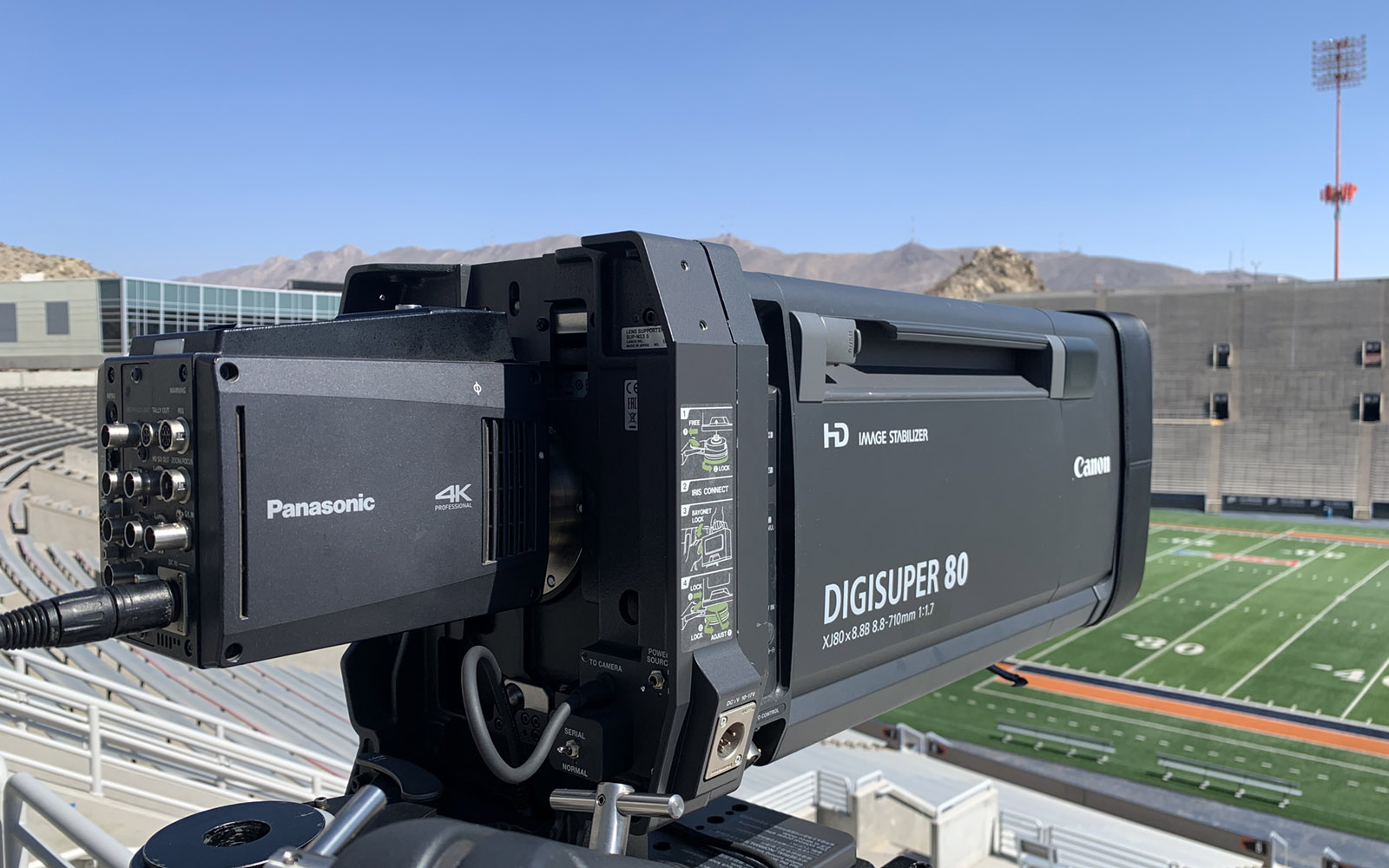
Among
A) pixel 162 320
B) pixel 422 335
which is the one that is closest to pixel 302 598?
pixel 422 335

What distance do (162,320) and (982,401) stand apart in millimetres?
44320

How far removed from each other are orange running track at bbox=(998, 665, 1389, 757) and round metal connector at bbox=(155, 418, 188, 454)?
1858 cm

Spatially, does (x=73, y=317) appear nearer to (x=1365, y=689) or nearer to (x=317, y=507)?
(x=1365, y=689)

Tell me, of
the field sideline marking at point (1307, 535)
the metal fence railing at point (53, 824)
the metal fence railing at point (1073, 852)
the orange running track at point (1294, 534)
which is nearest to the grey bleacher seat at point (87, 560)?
the metal fence railing at point (1073, 852)

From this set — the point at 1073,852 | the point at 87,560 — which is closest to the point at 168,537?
the point at 1073,852

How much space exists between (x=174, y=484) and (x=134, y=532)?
17 cm

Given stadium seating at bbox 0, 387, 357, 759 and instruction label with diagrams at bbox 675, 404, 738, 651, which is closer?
instruction label with diagrams at bbox 675, 404, 738, 651

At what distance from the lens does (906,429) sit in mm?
2768

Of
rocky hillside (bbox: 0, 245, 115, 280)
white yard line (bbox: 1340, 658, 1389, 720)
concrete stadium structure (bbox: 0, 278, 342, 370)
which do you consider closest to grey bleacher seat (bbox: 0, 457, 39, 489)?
concrete stadium structure (bbox: 0, 278, 342, 370)

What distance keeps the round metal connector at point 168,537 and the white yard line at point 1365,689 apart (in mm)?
23968

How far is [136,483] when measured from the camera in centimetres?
180

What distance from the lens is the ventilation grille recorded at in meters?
2.13

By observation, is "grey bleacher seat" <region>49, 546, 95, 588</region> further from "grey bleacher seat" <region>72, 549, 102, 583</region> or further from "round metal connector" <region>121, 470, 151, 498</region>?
"round metal connector" <region>121, 470, 151, 498</region>

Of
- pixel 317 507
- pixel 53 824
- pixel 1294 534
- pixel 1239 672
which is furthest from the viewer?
pixel 1294 534
